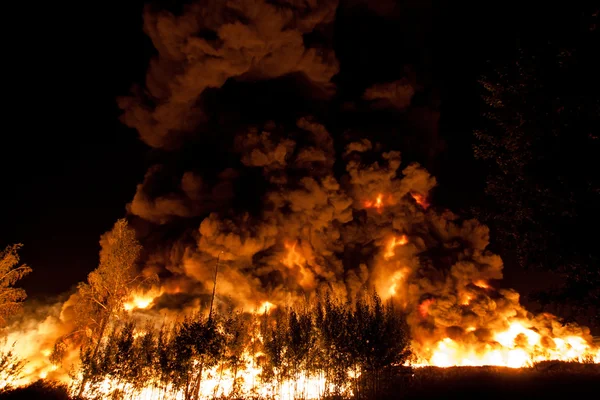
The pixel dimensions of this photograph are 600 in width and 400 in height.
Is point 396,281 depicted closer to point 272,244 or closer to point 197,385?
point 272,244

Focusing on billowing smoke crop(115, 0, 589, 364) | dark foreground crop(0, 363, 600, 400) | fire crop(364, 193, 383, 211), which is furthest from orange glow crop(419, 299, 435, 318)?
dark foreground crop(0, 363, 600, 400)

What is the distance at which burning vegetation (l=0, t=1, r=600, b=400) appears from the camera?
34375mm

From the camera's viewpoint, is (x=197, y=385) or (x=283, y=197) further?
(x=283, y=197)

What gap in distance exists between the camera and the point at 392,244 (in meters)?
47.3

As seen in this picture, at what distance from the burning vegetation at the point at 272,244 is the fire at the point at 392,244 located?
0.32m

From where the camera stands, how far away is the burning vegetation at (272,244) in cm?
3438

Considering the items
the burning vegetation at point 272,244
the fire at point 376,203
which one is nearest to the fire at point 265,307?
the burning vegetation at point 272,244

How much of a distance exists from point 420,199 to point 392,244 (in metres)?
8.99

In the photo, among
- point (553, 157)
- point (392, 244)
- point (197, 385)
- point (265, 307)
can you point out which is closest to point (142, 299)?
point (265, 307)

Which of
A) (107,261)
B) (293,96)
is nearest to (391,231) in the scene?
(293,96)

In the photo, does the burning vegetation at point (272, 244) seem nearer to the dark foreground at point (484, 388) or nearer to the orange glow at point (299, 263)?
the orange glow at point (299, 263)

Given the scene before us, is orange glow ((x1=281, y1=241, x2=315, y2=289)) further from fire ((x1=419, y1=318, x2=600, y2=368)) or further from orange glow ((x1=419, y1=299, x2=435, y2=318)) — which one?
Result: fire ((x1=419, y1=318, x2=600, y2=368))

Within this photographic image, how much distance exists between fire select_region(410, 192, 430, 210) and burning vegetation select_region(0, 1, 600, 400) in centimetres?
14

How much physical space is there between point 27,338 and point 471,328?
146 ft
